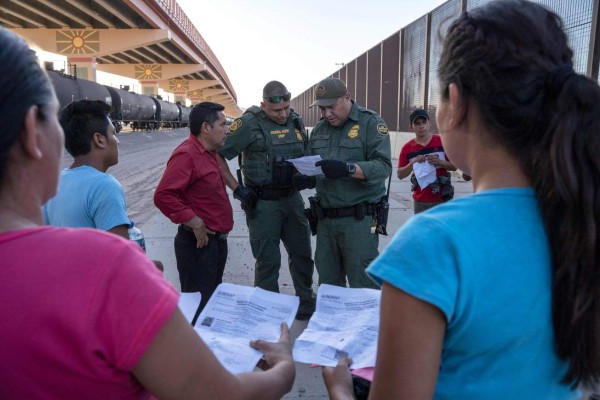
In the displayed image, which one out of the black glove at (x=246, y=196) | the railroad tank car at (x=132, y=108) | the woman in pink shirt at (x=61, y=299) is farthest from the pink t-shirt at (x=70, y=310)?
the railroad tank car at (x=132, y=108)

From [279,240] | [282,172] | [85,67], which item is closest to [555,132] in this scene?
[282,172]

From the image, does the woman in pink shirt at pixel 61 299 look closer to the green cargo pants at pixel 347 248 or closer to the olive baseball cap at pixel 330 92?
the green cargo pants at pixel 347 248

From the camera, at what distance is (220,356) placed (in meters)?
1.39

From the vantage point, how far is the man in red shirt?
349cm

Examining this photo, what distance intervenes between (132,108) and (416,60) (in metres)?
18.1

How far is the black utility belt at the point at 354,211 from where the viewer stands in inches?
153

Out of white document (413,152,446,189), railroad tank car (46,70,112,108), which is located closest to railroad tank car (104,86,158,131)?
railroad tank car (46,70,112,108)

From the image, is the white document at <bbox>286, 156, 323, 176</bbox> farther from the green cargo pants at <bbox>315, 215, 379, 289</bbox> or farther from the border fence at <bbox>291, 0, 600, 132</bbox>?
the border fence at <bbox>291, 0, 600, 132</bbox>

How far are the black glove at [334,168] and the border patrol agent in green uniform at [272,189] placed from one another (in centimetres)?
58

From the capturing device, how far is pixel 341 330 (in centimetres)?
156

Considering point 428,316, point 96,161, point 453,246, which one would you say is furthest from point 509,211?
point 96,161

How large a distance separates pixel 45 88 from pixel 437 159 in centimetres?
439

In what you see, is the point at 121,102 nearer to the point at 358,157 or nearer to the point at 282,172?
the point at 282,172

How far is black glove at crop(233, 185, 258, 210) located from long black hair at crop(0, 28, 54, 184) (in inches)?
130
